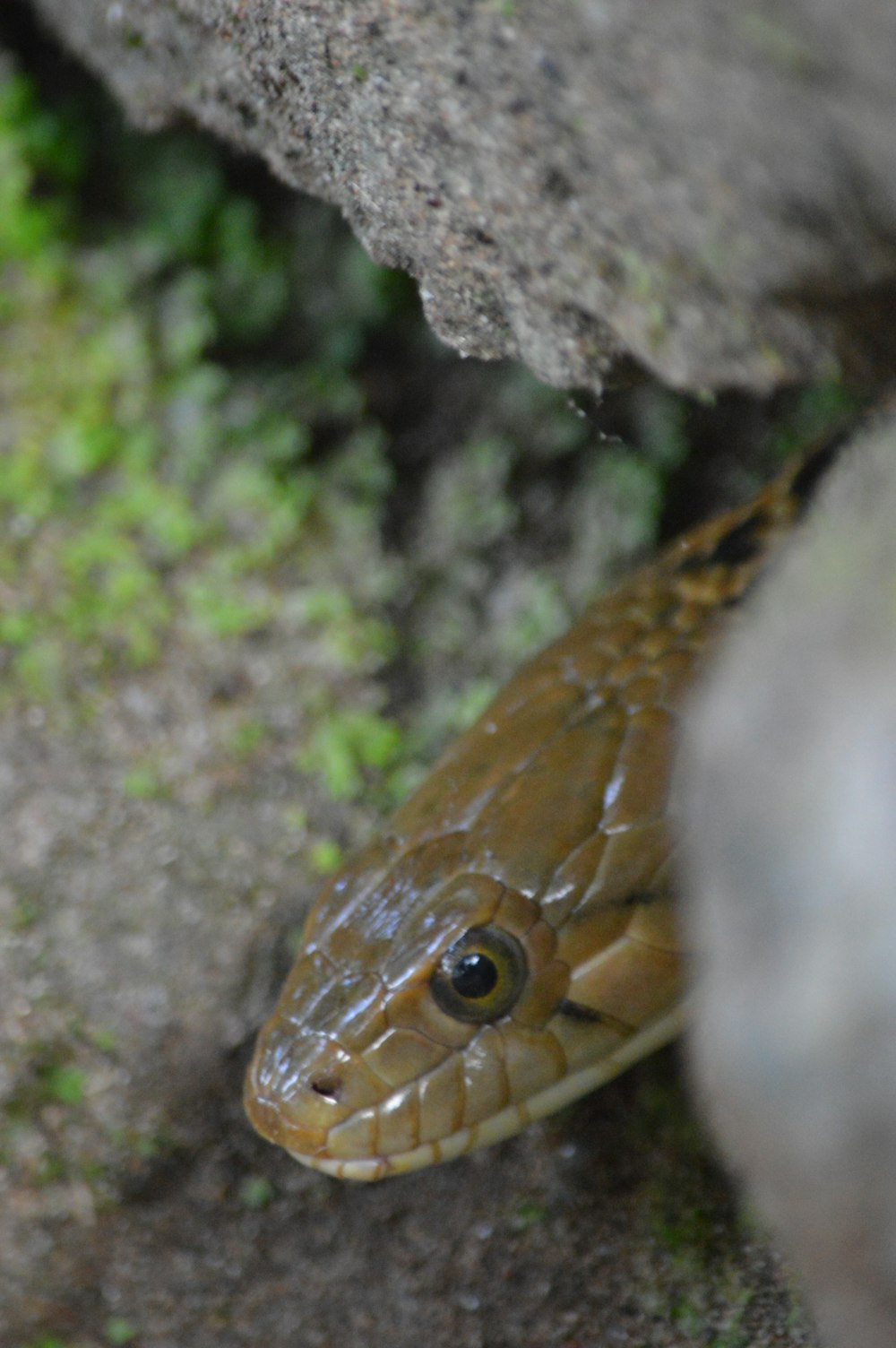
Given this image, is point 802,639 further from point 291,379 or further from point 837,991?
point 291,379

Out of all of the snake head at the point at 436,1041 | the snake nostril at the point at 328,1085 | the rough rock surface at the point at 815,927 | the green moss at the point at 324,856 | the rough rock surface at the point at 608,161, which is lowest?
the green moss at the point at 324,856

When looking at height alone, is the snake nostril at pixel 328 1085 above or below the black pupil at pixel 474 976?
below

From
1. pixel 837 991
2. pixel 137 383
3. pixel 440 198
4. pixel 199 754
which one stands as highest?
pixel 440 198

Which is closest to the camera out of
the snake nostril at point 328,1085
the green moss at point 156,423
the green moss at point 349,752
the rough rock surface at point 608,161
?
the rough rock surface at point 608,161

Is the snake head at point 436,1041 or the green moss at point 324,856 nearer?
the snake head at point 436,1041

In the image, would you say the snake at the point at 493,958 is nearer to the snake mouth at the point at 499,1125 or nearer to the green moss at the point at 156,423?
the snake mouth at the point at 499,1125

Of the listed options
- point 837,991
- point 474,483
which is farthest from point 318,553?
point 837,991

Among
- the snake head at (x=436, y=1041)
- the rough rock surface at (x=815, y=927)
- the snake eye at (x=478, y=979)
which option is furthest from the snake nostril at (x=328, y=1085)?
the rough rock surface at (x=815, y=927)

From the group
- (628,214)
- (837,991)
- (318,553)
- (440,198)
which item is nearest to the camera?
(837,991)

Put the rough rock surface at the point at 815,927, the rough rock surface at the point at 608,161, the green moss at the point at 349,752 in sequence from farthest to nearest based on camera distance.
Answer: the green moss at the point at 349,752 → the rough rock surface at the point at 608,161 → the rough rock surface at the point at 815,927
